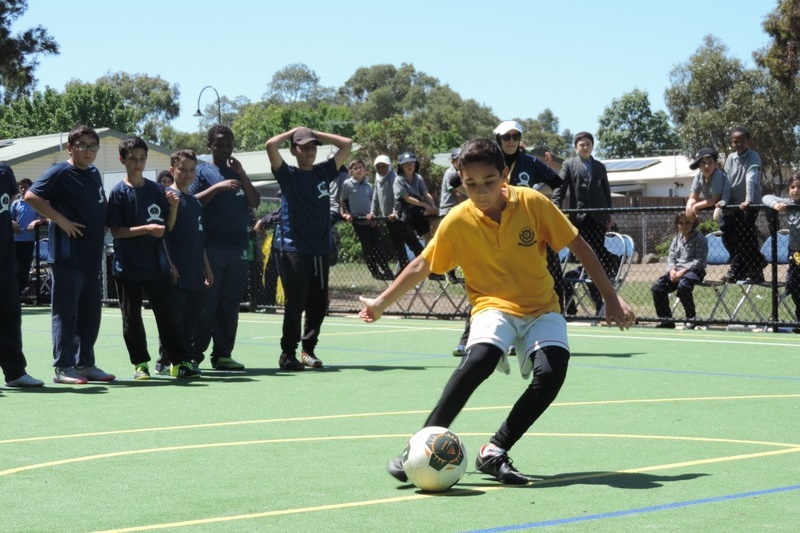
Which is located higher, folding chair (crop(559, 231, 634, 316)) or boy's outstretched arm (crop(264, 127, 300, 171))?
boy's outstretched arm (crop(264, 127, 300, 171))

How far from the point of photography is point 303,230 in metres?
12.2

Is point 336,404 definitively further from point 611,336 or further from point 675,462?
point 611,336

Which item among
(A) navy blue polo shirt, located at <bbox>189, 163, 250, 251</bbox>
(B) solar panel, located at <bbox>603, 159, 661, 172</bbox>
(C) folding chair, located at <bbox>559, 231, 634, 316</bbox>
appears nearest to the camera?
(A) navy blue polo shirt, located at <bbox>189, 163, 250, 251</bbox>

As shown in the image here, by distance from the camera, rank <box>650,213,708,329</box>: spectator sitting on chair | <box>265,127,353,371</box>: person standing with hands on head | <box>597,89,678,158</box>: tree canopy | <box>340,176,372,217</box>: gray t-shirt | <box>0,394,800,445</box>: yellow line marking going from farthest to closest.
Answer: <box>597,89,678,158</box>: tree canopy < <box>340,176,372,217</box>: gray t-shirt < <box>650,213,708,329</box>: spectator sitting on chair < <box>265,127,353,371</box>: person standing with hands on head < <box>0,394,800,445</box>: yellow line marking

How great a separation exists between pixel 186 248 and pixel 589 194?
660 centimetres

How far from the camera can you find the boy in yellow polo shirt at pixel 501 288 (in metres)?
6.46

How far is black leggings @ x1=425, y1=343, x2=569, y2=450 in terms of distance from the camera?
645cm

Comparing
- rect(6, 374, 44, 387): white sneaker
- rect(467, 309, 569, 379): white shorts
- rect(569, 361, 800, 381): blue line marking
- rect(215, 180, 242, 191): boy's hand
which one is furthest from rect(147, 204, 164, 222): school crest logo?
rect(467, 309, 569, 379): white shorts

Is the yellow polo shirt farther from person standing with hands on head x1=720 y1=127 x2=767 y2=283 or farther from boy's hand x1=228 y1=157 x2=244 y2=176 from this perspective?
person standing with hands on head x1=720 y1=127 x2=767 y2=283

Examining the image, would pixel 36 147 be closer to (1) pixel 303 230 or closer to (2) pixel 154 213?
(1) pixel 303 230

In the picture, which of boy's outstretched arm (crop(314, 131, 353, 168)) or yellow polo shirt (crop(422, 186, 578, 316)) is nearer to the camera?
yellow polo shirt (crop(422, 186, 578, 316))

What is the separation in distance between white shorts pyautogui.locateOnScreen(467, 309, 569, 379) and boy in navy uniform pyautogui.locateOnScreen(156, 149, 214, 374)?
5.53 meters

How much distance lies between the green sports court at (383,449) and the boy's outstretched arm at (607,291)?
739 mm

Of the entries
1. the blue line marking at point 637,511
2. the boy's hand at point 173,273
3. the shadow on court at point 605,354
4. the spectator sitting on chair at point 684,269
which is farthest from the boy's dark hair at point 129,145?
the spectator sitting on chair at point 684,269
